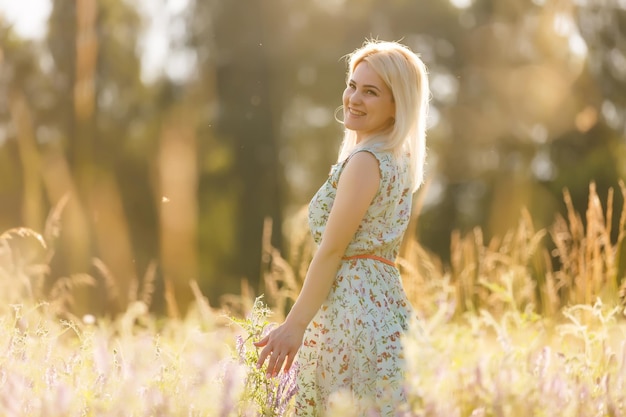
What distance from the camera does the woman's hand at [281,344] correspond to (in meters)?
2.32

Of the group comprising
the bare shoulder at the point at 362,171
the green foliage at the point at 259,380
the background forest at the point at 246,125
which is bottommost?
the green foliage at the point at 259,380

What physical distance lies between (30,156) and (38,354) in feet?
43.2

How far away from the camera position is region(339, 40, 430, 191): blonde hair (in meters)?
2.59

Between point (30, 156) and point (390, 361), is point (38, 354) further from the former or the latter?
point (30, 156)

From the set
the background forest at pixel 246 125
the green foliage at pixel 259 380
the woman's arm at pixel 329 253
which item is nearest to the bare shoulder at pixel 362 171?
the woman's arm at pixel 329 253

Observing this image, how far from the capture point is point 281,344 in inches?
92.1

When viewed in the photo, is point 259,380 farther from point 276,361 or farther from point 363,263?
point 363,263

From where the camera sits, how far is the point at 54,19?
14.4 meters

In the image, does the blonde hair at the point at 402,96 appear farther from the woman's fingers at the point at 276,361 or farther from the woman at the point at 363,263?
the woman's fingers at the point at 276,361

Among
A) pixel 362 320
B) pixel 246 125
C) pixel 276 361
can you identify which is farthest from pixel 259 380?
pixel 246 125

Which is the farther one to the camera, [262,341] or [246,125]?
[246,125]

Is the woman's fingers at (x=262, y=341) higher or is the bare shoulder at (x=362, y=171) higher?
the bare shoulder at (x=362, y=171)

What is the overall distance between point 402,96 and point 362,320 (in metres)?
0.73

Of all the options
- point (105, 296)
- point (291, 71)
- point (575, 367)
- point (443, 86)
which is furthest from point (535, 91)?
point (575, 367)
